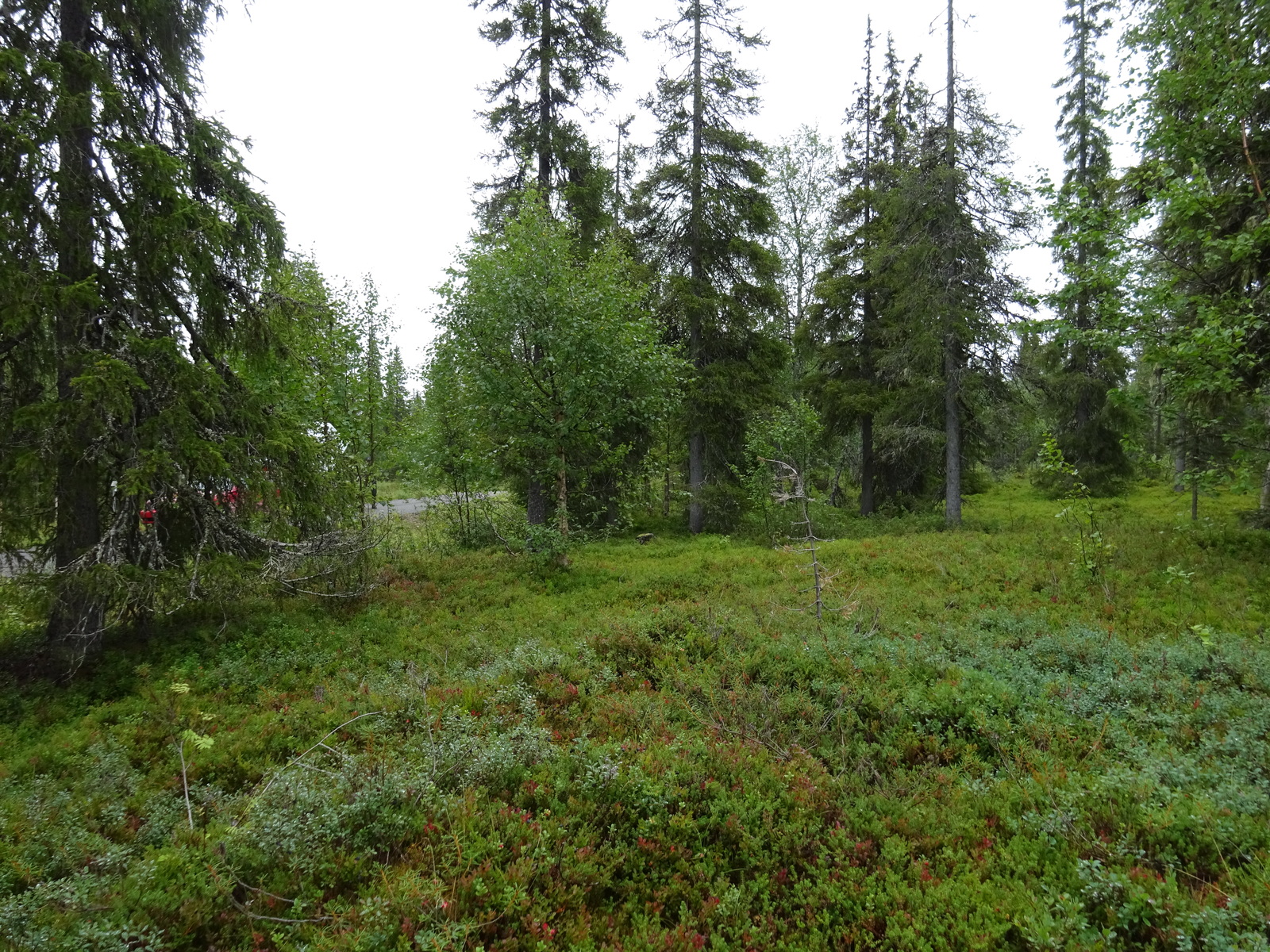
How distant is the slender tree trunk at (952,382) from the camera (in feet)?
51.9

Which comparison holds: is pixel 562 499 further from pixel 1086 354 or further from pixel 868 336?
pixel 1086 354

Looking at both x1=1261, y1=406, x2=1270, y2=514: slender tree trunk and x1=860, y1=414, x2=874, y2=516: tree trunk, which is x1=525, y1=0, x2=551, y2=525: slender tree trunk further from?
x1=1261, y1=406, x2=1270, y2=514: slender tree trunk

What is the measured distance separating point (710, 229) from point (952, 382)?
322 inches

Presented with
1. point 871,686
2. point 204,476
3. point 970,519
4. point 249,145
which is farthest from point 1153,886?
point 970,519

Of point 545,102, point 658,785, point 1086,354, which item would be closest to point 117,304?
point 658,785

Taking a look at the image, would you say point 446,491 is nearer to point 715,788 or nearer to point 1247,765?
point 715,788

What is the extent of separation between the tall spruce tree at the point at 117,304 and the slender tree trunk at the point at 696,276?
1173cm

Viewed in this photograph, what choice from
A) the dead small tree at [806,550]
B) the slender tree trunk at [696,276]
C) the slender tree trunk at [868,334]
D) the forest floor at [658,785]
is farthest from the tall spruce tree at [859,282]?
the forest floor at [658,785]

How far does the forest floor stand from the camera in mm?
3254

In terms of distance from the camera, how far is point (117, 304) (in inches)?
279

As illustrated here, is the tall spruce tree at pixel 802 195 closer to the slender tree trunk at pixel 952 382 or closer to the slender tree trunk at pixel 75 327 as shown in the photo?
the slender tree trunk at pixel 952 382

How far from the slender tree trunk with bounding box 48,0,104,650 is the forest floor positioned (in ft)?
3.61

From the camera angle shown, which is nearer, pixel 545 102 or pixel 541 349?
pixel 541 349

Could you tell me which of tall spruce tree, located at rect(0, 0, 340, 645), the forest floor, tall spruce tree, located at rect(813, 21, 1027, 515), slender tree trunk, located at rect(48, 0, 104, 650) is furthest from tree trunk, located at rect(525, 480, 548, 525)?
tall spruce tree, located at rect(813, 21, 1027, 515)
